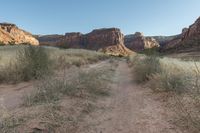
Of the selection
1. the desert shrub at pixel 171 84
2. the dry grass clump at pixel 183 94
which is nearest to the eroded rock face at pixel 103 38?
the dry grass clump at pixel 183 94

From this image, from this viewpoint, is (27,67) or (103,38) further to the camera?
(103,38)

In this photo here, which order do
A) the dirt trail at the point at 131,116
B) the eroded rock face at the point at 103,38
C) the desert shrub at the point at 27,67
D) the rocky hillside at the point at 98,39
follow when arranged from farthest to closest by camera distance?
the eroded rock face at the point at 103,38 → the rocky hillside at the point at 98,39 → the desert shrub at the point at 27,67 → the dirt trail at the point at 131,116

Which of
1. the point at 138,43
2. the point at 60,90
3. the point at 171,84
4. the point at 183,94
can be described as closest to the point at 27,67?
the point at 60,90

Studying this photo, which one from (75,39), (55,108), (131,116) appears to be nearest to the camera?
(55,108)

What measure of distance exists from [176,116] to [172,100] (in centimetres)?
156

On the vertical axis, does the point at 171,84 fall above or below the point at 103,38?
below

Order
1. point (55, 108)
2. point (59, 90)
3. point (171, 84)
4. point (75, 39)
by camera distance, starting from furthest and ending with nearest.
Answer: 1. point (75, 39)
2. point (171, 84)
3. point (59, 90)
4. point (55, 108)

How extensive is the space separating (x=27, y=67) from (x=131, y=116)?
24.9ft

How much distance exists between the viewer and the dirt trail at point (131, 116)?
5.56 m

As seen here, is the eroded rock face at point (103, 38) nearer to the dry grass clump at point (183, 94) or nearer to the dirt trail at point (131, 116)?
the dry grass clump at point (183, 94)

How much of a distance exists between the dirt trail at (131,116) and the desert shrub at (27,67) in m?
4.76

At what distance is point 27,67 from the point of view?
12797 mm

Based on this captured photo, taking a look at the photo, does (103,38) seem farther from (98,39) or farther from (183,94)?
(183,94)

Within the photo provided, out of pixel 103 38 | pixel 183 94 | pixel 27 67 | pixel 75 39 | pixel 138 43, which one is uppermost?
pixel 103 38
